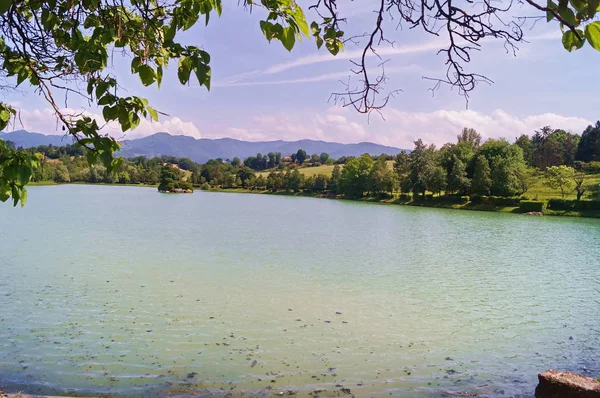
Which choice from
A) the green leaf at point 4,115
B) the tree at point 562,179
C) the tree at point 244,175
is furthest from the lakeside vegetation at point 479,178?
the green leaf at point 4,115

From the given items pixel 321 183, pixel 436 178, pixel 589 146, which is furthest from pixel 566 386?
pixel 321 183

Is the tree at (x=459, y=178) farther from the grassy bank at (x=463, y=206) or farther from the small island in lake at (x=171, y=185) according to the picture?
the small island in lake at (x=171, y=185)

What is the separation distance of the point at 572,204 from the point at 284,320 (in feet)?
208

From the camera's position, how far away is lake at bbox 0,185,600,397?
337 inches

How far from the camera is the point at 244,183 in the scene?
153 meters

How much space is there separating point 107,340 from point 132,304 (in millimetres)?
3114

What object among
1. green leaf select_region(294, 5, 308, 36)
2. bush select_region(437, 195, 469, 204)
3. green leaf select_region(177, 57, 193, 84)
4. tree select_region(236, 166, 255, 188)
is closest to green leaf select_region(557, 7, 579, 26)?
green leaf select_region(294, 5, 308, 36)

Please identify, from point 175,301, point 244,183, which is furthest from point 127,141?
point 244,183

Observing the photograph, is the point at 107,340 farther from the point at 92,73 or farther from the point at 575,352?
the point at 575,352

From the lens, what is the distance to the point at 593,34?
1821 mm

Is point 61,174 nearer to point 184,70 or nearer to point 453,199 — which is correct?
point 453,199

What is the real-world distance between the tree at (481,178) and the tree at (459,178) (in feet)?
5.04

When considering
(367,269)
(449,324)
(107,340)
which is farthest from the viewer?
(367,269)

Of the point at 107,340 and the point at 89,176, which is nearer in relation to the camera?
the point at 107,340
